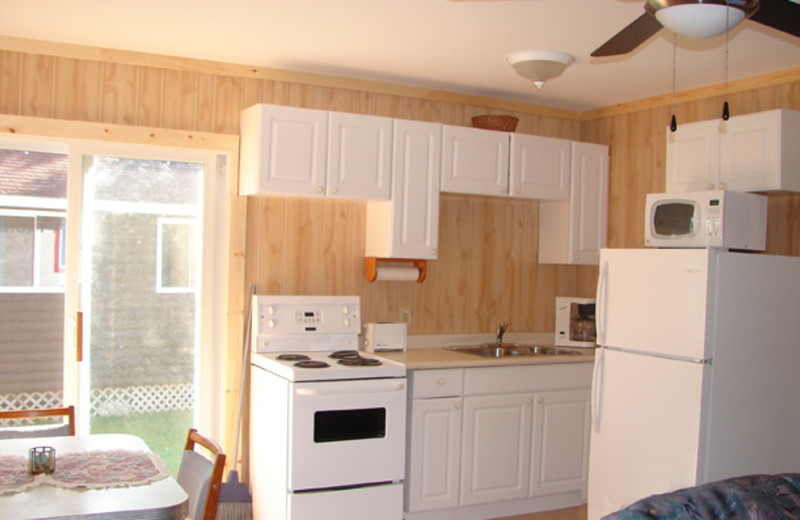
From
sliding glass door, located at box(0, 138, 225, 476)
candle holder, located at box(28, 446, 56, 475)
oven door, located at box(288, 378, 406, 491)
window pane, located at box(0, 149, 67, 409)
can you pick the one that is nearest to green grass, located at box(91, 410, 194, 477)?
sliding glass door, located at box(0, 138, 225, 476)

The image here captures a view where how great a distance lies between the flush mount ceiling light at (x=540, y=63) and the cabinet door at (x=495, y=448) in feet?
5.43

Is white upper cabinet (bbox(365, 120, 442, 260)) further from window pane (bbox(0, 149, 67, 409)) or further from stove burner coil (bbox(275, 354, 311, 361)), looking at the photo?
window pane (bbox(0, 149, 67, 409))

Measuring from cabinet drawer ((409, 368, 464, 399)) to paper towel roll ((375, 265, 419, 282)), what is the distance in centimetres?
65

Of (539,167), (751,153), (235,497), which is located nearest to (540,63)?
(539,167)

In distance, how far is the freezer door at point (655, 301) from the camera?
332 centimetres

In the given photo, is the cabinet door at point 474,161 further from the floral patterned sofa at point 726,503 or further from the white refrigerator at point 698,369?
the floral patterned sofa at point 726,503

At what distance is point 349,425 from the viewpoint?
3.51 meters

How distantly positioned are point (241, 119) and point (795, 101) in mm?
2821

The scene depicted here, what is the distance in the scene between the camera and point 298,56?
3.84m

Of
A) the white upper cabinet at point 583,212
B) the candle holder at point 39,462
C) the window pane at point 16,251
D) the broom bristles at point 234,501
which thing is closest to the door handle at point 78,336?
the window pane at point 16,251

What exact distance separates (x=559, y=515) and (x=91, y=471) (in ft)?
8.99

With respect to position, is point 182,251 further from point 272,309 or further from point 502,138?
point 502,138

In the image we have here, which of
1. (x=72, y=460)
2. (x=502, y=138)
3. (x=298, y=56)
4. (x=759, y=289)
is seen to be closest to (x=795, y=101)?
(x=759, y=289)

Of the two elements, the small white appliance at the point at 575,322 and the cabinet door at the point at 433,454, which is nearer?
the cabinet door at the point at 433,454
